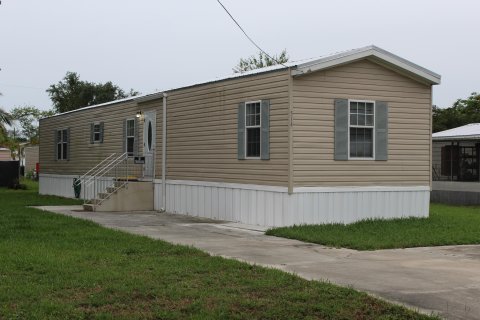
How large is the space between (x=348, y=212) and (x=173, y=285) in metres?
7.33

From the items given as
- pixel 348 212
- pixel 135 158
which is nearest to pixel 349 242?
pixel 348 212

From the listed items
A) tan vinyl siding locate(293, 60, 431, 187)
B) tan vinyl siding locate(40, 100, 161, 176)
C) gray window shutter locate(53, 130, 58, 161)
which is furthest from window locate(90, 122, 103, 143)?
tan vinyl siding locate(293, 60, 431, 187)

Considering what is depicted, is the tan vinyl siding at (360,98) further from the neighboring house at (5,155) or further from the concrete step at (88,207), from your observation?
the neighboring house at (5,155)

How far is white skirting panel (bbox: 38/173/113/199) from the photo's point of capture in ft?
70.1

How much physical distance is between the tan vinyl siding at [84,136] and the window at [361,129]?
6.55 meters

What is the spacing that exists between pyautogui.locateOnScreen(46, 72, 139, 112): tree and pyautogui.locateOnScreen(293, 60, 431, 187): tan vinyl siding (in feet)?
132

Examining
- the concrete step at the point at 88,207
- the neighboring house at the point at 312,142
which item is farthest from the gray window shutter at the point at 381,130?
the concrete step at the point at 88,207

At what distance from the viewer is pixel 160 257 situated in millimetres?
9000

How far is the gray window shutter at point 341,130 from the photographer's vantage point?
13555 millimetres

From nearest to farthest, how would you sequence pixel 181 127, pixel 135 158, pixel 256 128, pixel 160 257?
pixel 160 257 < pixel 256 128 < pixel 181 127 < pixel 135 158

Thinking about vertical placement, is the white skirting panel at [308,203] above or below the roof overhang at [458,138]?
below

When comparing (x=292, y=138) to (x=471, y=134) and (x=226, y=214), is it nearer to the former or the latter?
(x=226, y=214)

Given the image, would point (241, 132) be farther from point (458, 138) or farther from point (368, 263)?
point (458, 138)

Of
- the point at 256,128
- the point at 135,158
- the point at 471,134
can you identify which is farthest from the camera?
the point at 471,134
